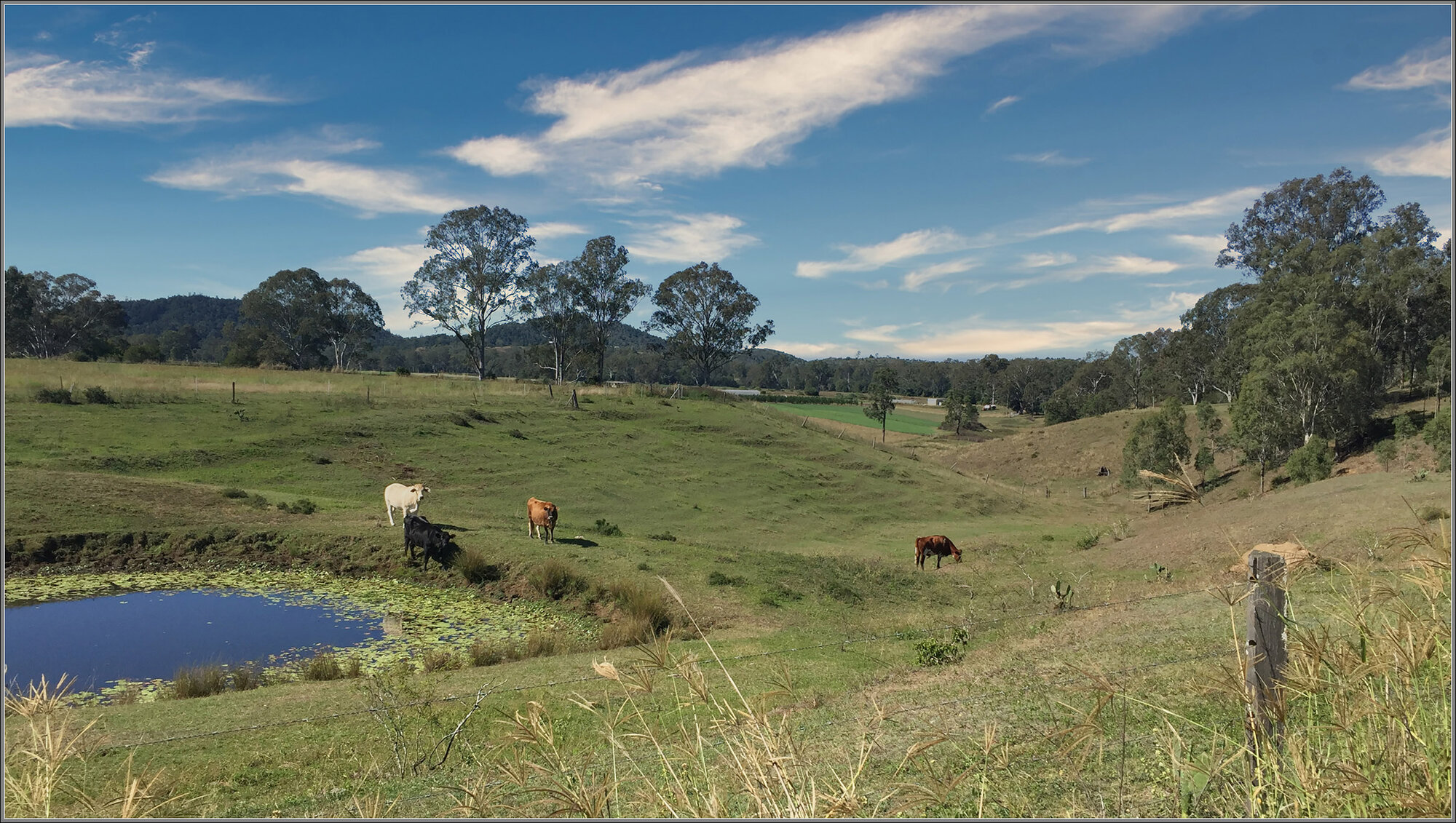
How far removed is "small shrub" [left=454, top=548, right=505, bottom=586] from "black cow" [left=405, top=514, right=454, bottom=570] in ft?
1.66

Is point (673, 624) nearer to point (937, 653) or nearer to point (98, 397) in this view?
point (937, 653)

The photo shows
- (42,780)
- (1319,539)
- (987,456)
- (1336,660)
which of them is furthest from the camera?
(987,456)

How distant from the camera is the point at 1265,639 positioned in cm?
425

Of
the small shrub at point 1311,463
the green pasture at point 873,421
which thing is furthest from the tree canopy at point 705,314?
the small shrub at point 1311,463

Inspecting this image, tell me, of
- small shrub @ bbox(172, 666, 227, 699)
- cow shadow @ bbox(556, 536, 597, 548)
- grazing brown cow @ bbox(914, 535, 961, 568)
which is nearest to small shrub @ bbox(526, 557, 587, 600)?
cow shadow @ bbox(556, 536, 597, 548)

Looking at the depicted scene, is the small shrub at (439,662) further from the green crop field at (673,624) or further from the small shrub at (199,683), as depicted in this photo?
the small shrub at (199,683)

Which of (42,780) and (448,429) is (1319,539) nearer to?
(42,780)

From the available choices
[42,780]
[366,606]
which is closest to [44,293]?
[366,606]

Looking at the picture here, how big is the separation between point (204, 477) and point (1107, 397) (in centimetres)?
9431

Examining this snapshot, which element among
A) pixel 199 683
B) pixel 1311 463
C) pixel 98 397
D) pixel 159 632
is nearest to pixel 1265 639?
pixel 199 683

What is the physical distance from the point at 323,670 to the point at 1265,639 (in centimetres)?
1212

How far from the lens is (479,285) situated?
61.7 meters

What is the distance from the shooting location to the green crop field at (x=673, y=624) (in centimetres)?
388

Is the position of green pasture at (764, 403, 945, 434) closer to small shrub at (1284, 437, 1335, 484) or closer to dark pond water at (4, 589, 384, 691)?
small shrub at (1284, 437, 1335, 484)
